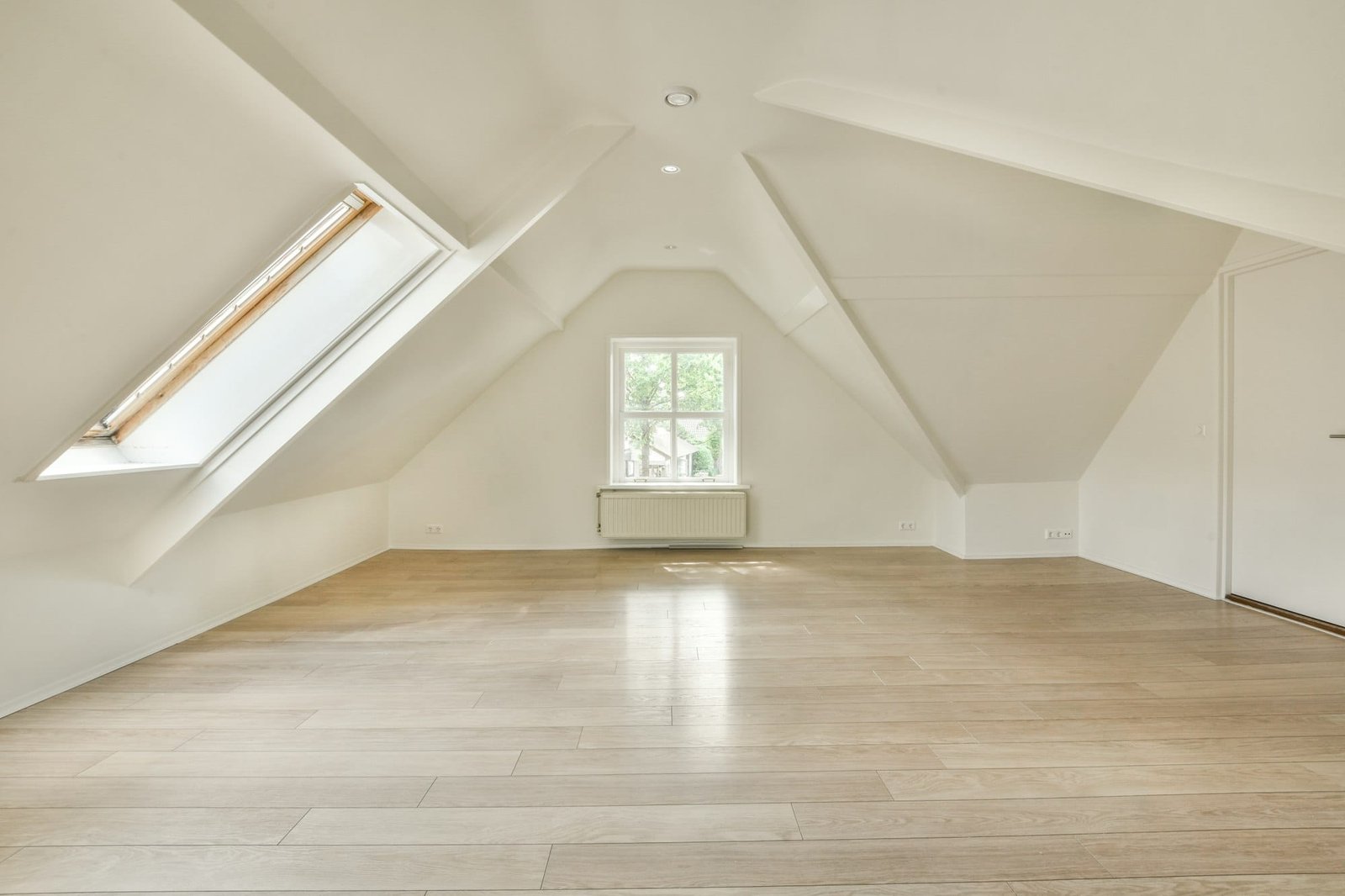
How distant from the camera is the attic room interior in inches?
63.6

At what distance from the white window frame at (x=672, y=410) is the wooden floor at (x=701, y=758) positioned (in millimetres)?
2416

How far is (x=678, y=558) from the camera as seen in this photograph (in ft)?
18.1

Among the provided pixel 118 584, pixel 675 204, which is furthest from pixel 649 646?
pixel 675 204

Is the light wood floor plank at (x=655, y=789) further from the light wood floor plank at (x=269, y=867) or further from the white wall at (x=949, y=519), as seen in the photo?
the white wall at (x=949, y=519)

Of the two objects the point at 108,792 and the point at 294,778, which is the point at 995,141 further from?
the point at 108,792

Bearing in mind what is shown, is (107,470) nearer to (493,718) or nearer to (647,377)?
(493,718)

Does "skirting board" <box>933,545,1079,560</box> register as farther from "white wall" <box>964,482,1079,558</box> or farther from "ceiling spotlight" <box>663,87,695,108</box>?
"ceiling spotlight" <box>663,87,695,108</box>

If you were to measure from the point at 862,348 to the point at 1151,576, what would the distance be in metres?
2.81

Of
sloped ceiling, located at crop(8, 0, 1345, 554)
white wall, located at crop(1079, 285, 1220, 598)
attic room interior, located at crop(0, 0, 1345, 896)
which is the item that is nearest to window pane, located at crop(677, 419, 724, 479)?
attic room interior, located at crop(0, 0, 1345, 896)

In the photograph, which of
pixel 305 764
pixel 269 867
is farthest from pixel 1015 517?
pixel 269 867

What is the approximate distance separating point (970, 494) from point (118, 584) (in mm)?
5840

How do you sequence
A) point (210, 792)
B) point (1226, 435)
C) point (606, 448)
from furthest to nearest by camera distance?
point (606, 448) < point (1226, 435) < point (210, 792)

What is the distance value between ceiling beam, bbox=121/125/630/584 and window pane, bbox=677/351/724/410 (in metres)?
2.99

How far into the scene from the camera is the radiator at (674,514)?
5.72m
